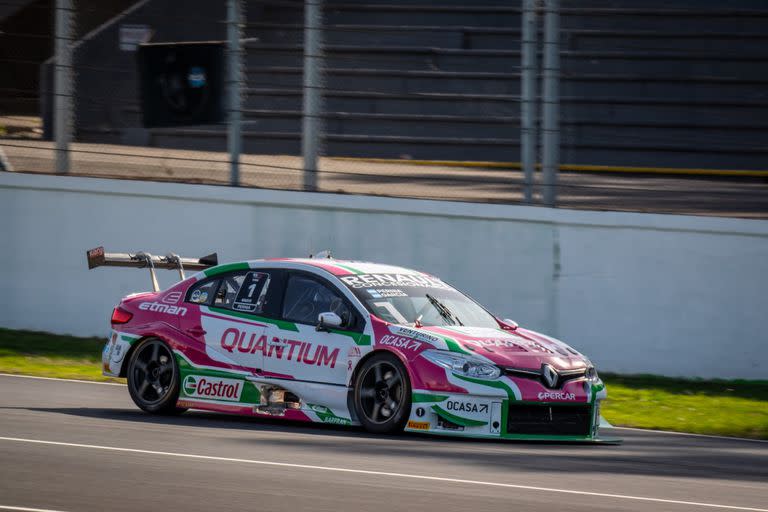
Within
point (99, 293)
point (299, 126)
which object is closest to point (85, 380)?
point (99, 293)

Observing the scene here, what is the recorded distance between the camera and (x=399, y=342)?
984cm

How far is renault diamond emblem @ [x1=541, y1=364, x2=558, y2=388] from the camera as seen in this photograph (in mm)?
9680

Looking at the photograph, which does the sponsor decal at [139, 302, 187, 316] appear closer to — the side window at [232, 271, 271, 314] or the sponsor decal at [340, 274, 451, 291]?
the side window at [232, 271, 271, 314]

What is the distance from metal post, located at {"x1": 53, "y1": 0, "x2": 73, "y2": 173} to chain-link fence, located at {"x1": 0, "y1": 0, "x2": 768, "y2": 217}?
0.02 meters

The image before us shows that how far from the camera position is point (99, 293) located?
655 inches

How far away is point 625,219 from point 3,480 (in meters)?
8.96

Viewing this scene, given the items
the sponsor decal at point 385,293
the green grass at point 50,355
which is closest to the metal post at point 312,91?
the green grass at point 50,355

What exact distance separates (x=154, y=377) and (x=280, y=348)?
1288 mm

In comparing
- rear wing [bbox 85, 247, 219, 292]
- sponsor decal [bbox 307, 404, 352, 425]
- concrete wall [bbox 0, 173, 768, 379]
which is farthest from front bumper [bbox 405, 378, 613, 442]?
concrete wall [bbox 0, 173, 768, 379]

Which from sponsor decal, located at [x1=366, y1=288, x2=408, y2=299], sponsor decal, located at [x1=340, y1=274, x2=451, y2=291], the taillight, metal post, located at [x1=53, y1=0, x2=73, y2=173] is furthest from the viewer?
metal post, located at [x1=53, y1=0, x2=73, y2=173]

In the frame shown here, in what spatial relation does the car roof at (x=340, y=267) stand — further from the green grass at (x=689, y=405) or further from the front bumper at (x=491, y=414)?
the green grass at (x=689, y=405)

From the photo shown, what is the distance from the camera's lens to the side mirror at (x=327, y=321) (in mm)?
10117

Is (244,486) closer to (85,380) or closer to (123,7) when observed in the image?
(85,380)

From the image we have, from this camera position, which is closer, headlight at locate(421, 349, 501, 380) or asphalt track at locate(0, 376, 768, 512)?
asphalt track at locate(0, 376, 768, 512)
